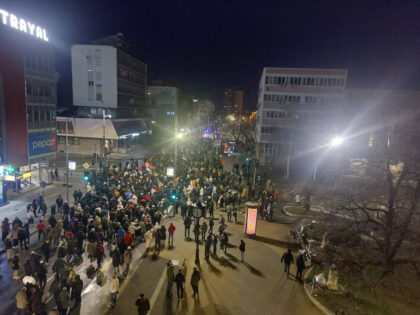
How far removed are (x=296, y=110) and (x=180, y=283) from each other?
4124 centimetres

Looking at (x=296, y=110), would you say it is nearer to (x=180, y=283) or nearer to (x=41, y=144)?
(x=41, y=144)

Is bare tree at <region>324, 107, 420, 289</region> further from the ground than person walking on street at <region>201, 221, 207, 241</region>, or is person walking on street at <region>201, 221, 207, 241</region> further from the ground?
bare tree at <region>324, 107, 420, 289</region>

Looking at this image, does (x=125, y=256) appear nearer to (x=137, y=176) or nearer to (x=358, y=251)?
(x=358, y=251)

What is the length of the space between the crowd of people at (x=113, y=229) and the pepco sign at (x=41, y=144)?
17.9 feet

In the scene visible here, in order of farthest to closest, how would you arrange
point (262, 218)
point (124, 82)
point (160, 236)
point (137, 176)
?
1. point (124, 82)
2. point (137, 176)
3. point (262, 218)
4. point (160, 236)

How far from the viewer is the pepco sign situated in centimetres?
2456

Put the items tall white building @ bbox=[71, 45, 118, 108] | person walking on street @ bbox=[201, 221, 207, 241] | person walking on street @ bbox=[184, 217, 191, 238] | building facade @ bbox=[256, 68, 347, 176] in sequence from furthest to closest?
tall white building @ bbox=[71, 45, 118, 108], building facade @ bbox=[256, 68, 347, 176], person walking on street @ bbox=[184, 217, 191, 238], person walking on street @ bbox=[201, 221, 207, 241]

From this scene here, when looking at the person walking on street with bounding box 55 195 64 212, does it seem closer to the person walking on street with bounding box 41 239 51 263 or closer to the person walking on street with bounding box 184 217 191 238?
the person walking on street with bounding box 41 239 51 263

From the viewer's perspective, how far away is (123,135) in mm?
47719

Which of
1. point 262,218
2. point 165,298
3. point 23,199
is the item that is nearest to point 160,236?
point 165,298

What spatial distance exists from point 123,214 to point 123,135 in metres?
33.6

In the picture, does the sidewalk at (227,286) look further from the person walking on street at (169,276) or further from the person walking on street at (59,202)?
the person walking on street at (59,202)

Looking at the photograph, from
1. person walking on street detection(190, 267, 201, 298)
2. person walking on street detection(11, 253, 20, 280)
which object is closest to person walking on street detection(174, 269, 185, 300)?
person walking on street detection(190, 267, 201, 298)

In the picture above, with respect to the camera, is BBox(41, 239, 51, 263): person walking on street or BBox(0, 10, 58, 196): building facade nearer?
BBox(41, 239, 51, 263): person walking on street
